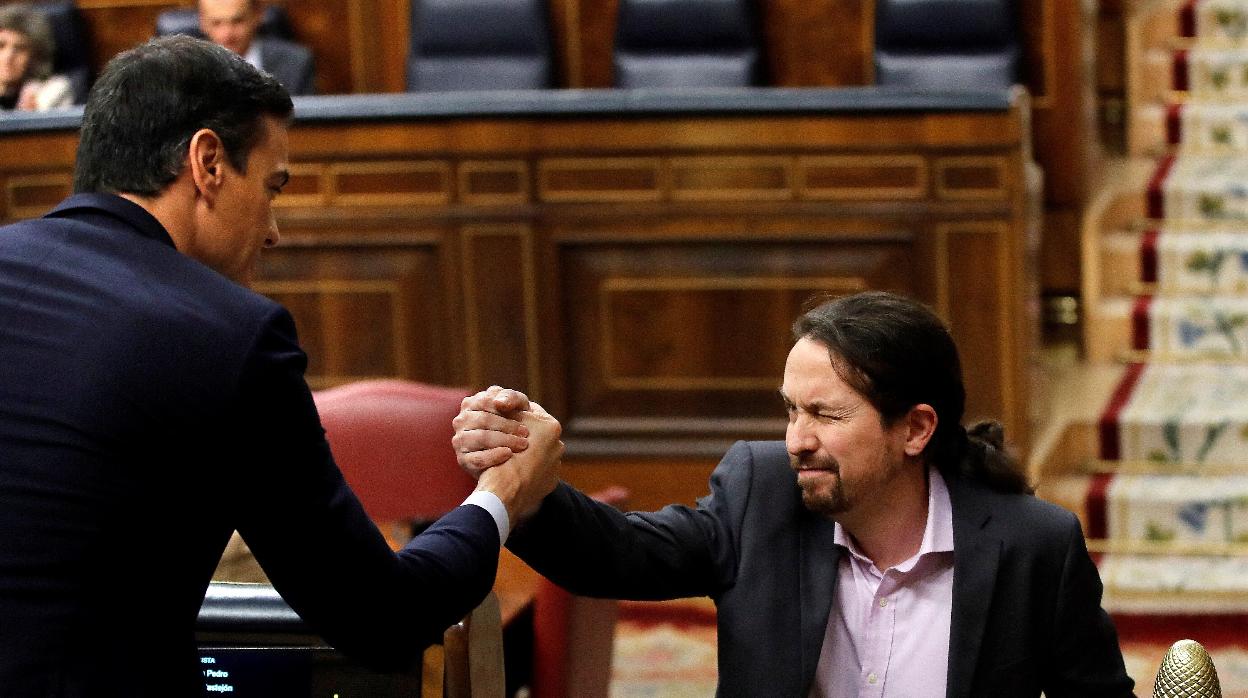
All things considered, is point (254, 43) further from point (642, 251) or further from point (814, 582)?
point (814, 582)

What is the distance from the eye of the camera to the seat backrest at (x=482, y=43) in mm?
5434

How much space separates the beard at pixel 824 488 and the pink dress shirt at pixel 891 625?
0.15 feet

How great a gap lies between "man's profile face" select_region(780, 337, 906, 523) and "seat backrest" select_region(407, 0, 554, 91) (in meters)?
3.76

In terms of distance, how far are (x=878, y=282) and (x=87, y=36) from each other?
10.5 feet

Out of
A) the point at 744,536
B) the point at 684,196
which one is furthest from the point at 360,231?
the point at 744,536

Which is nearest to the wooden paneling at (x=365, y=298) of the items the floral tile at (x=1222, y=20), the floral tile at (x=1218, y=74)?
the floral tile at (x=1218, y=74)

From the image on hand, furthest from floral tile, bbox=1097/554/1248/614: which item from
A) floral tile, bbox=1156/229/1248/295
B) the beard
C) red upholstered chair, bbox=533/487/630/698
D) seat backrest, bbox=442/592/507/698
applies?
seat backrest, bbox=442/592/507/698

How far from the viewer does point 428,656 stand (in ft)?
5.46

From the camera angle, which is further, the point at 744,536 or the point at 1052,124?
the point at 1052,124

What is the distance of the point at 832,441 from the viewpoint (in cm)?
179

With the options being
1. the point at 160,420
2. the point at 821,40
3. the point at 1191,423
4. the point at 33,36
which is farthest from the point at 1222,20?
the point at 160,420

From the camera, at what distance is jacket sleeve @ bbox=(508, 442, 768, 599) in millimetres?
1745

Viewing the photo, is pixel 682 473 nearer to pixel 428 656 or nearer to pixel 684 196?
pixel 684 196

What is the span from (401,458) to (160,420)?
1.55 metres
